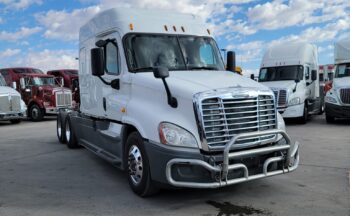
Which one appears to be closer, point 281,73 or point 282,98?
point 282,98

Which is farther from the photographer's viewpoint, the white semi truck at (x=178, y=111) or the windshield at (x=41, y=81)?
the windshield at (x=41, y=81)

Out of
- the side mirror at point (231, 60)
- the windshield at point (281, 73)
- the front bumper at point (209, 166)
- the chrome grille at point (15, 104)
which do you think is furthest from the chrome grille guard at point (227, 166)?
the chrome grille at point (15, 104)

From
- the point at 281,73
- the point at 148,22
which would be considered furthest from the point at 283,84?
the point at 148,22

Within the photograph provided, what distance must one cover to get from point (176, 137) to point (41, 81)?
59.6 ft

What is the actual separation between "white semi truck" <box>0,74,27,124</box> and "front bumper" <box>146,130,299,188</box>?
49.3ft

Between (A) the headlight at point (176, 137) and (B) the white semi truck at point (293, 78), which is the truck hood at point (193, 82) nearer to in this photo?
(A) the headlight at point (176, 137)

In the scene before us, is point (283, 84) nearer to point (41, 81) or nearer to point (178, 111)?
point (178, 111)

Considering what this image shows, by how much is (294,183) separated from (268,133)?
1.67m

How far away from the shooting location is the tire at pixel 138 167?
18.2 feet

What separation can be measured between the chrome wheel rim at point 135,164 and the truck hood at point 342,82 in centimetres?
1121

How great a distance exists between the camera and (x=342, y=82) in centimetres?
1511

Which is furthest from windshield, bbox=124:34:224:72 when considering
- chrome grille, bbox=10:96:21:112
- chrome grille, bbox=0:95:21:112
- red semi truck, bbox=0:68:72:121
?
red semi truck, bbox=0:68:72:121

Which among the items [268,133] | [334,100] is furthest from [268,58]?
[268,133]

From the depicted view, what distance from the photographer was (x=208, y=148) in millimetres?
5098
